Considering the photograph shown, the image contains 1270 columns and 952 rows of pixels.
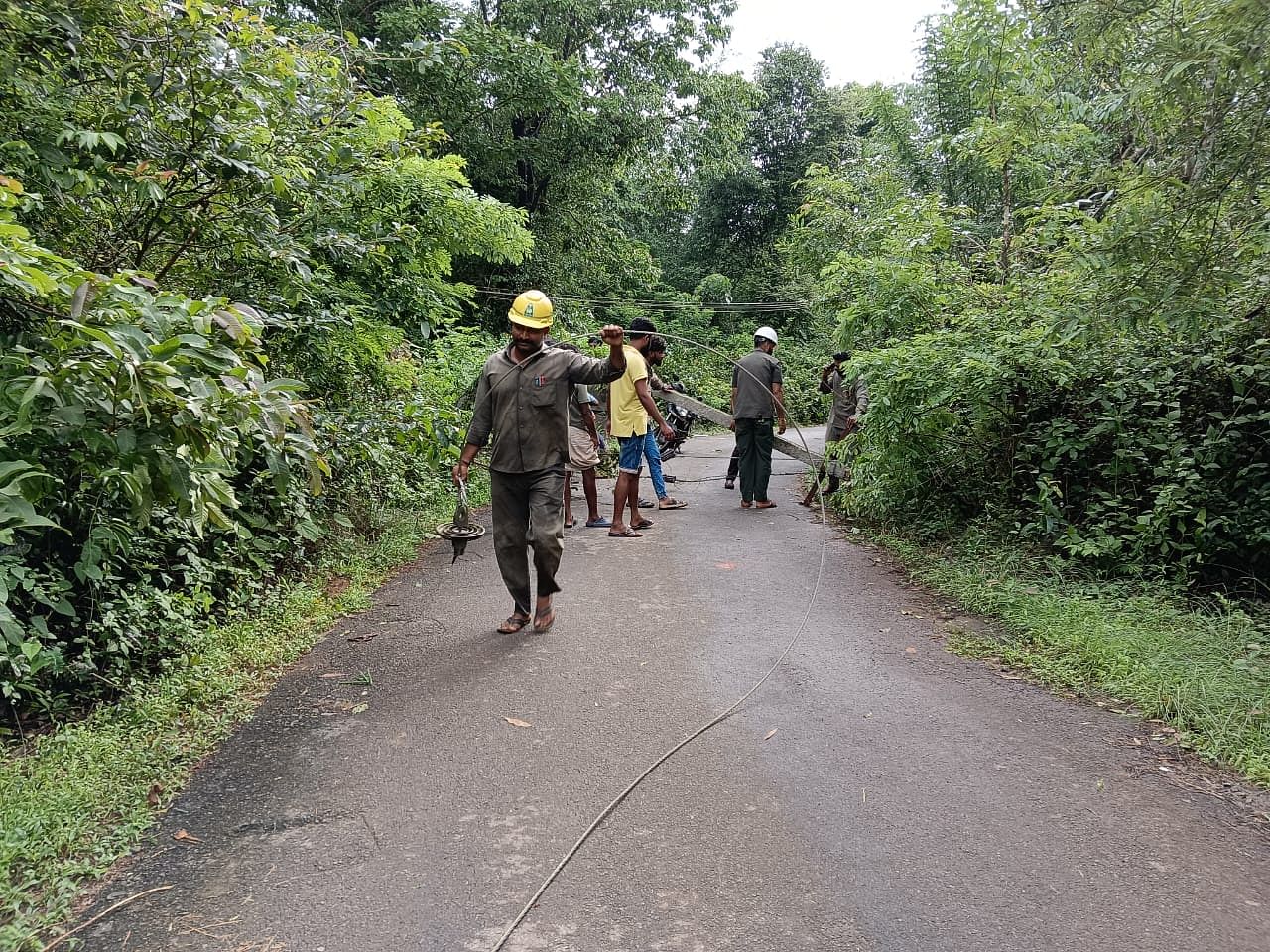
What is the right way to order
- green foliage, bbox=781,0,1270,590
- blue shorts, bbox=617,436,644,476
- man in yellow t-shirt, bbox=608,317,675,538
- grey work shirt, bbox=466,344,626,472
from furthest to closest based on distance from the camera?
blue shorts, bbox=617,436,644,476, man in yellow t-shirt, bbox=608,317,675,538, grey work shirt, bbox=466,344,626,472, green foliage, bbox=781,0,1270,590

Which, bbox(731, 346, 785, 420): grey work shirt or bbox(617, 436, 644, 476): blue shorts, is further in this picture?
bbox(731, 346, 785, 420): grey work shirt

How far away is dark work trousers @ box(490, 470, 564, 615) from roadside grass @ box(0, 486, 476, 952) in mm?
1346

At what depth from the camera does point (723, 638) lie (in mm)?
5383

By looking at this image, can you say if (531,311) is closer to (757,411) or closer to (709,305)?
(757,411)

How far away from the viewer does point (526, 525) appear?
5.44 metres

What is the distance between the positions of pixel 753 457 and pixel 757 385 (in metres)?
0.95

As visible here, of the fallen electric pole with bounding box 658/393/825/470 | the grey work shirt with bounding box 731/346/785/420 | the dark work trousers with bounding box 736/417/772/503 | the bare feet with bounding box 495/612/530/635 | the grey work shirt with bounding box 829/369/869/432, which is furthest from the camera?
the grey work shirt with bounding box 829/369/869/432

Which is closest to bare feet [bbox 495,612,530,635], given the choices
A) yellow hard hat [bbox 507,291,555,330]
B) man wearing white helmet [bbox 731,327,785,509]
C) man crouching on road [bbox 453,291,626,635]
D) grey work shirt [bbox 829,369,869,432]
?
man crouching on road [bbox 453,291,626,635]

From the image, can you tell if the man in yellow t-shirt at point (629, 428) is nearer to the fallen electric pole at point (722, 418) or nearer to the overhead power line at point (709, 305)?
the fallen electric pole at point (722, 418)

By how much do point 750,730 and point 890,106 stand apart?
1729 centimetres

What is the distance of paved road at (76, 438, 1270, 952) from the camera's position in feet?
8.68

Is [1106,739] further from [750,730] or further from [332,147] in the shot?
[332,147]

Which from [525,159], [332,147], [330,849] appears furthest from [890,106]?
[330,849]

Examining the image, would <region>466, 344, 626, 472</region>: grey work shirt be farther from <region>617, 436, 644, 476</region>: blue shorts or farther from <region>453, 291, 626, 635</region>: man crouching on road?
<region>617, 436, 644, 476</region>: blue shorts
